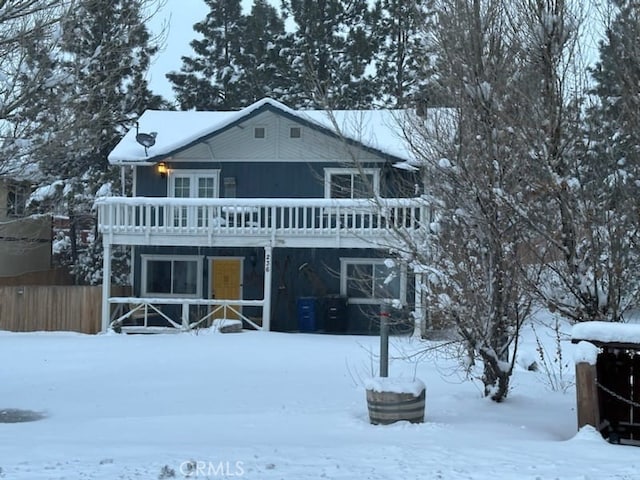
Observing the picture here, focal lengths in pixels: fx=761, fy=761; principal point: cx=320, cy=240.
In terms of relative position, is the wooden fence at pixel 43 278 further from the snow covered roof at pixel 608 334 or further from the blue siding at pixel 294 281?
the snow covered roof at pixel 608 334

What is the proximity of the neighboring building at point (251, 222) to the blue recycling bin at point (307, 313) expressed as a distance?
0.09 feet

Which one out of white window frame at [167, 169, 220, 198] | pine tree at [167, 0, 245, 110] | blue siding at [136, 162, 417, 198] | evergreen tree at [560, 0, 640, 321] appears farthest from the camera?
pine tree at [167, 0, 245, 110]

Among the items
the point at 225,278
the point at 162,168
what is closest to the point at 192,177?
the point at 162,168

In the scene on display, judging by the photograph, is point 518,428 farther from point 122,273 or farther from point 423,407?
point 122,273

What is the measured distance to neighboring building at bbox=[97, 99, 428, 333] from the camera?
64.6ft

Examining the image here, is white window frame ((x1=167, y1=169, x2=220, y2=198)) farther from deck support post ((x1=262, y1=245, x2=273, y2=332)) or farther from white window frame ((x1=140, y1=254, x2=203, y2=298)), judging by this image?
deck support post ((x1=262, y1=245, x2=273, y2=332))

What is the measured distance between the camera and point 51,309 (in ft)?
68.6

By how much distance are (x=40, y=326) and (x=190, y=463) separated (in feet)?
54.2

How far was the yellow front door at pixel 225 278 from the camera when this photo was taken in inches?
878

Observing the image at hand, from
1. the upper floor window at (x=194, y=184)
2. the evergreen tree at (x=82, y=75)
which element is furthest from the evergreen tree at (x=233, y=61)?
the evergreen tree at (x=82, y=75)

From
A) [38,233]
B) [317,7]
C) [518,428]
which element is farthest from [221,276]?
[317,7]

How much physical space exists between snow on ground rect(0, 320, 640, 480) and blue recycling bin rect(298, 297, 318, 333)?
201 inches

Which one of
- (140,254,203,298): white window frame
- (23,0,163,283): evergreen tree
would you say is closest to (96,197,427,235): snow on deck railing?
(140,254,203,298): white window frame

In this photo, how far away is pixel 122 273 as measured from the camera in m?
31.2
